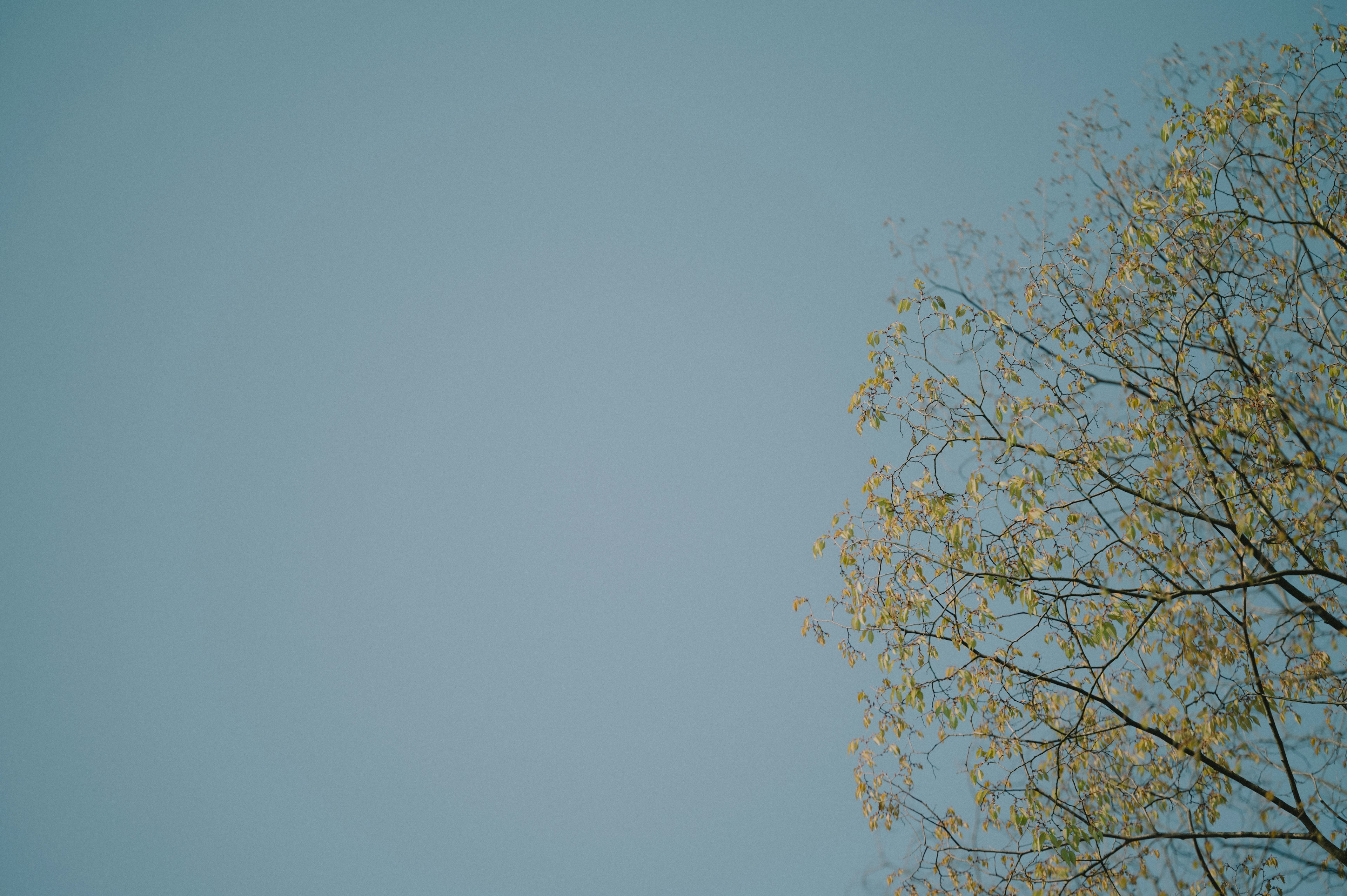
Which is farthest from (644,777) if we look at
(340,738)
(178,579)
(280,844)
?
(178,579)

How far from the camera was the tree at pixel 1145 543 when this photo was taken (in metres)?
4.85

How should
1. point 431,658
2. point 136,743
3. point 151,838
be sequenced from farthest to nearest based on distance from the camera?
point 431,658 → point 136,743 → point 151,838

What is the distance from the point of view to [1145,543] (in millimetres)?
5488

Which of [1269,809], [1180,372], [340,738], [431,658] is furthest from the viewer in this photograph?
[431,658]

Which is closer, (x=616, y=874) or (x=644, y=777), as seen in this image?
(x=616, y=874)

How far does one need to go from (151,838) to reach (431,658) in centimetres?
9636

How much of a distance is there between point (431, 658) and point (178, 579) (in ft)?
198

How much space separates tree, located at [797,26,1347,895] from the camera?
4.85m

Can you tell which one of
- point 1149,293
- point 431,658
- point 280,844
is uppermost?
point 431,658

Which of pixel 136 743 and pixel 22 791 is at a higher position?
pixel 136 743

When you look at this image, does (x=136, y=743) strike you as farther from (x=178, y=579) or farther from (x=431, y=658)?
(x=178, y=579)

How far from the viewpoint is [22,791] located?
85.8 m

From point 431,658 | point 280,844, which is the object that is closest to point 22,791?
point 280,844

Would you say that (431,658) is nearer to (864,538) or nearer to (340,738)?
(340,738)
